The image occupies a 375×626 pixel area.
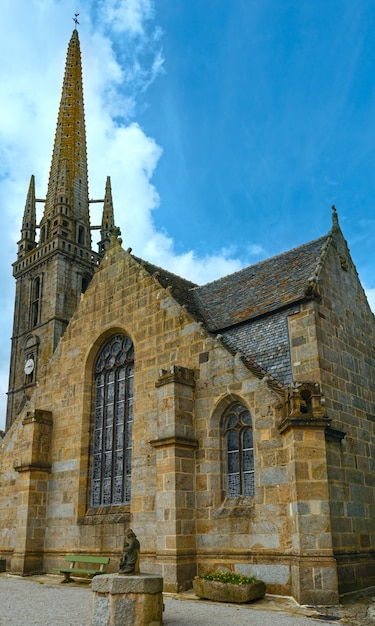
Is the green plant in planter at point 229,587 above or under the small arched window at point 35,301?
under

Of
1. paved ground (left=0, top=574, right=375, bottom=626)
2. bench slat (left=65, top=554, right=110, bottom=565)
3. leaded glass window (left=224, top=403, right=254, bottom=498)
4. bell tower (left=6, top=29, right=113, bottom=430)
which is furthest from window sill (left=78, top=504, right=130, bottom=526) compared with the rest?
bell tower (left=6, top=29, right=113, bottom=430)

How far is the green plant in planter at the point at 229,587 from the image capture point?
11.3 m

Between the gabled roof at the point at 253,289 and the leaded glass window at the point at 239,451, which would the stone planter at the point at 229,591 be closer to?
the leaded glass window at the point at 239,451

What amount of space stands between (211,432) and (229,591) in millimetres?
3696

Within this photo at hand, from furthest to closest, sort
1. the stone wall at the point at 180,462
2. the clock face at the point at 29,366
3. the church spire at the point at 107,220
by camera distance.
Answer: the church spire at the point at 107,220 < the clock face at the point at 29,366 < the stone wall at the point at 180,462

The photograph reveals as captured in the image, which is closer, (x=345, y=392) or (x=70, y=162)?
(x=345, y=392)

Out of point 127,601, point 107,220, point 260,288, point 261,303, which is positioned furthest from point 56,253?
point 127,601

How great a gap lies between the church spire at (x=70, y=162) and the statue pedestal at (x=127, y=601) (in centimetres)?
4766

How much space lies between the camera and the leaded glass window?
13461 mm

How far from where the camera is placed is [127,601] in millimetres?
8898

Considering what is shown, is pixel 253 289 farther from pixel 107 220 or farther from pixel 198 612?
pixel 107 220

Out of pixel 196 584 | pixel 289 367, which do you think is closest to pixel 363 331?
pixel 289 367

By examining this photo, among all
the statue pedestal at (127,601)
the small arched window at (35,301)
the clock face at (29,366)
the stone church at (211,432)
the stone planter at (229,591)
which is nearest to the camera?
the statue pedestal at (127,601)

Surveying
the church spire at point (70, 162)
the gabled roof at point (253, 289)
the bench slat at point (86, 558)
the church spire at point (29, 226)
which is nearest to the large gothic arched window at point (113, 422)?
the bench slat at point (86, 558)
